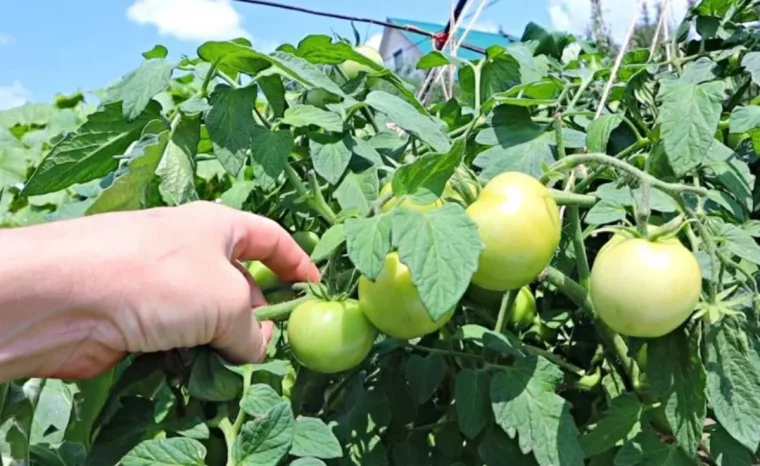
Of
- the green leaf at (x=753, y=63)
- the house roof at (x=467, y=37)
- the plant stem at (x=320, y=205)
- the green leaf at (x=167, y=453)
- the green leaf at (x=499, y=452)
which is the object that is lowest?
the house roof at (x=467, y=37)

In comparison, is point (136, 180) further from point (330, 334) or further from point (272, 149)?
point (330, 334)

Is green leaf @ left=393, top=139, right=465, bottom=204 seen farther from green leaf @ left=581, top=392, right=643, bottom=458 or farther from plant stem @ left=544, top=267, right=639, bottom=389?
green leaf @ left=581, top=392, right=643, bottom=458

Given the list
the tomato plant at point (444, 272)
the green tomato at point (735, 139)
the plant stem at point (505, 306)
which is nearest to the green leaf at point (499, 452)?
the tomato plant at point (444, 272)

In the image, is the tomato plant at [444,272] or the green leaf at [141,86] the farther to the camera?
the green leaf at [141,86]

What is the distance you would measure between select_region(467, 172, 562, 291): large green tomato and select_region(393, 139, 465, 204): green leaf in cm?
4

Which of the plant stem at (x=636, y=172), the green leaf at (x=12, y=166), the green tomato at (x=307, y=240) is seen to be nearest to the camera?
the plant stem at (x=636, y=172)

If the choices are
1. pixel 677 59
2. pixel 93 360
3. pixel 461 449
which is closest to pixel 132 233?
pixel 93 360

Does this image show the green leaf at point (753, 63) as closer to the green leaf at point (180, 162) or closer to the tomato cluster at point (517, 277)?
the tomato cluster at point (517, 277)

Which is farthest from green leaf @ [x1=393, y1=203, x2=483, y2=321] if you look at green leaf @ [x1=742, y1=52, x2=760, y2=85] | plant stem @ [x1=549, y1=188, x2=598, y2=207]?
green leaf @ [x1=742, y1=52, x2=760, y2=85]

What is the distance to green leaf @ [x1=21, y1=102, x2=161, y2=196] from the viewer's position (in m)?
0.82

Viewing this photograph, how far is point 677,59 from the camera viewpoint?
1.06 meters

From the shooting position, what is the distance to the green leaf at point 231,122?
29.8 inches

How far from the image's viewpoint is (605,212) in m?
0.72

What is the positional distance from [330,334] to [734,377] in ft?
1.12
